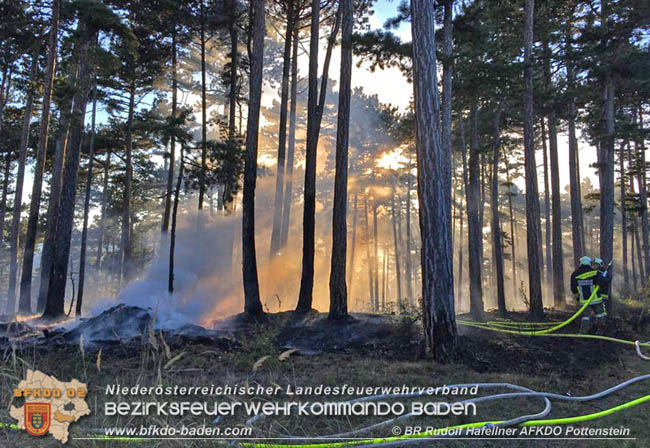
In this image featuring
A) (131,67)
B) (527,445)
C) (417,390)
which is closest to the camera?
(527,445)

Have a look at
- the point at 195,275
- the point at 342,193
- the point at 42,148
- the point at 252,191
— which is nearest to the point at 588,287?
the point at 342,193

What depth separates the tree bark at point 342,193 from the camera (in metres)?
11.4

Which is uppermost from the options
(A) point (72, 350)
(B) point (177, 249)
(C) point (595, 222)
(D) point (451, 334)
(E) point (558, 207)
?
(C) point (595, 222)

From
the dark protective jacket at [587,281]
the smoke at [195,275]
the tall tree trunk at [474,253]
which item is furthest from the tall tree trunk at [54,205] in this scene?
the dark protective jacket at [587,281]

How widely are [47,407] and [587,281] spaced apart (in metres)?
11.2

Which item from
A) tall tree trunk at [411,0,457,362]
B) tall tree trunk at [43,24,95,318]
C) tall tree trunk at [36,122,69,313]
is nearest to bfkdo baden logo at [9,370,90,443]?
tall tree trunk at [411,0,457,362]

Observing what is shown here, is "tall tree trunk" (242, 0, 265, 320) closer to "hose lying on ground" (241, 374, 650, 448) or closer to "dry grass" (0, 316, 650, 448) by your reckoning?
"dry grass" (0, 316, 650, 448)

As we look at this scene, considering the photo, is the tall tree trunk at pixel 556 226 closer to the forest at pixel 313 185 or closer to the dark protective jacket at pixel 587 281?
the forest at pixel 313 185

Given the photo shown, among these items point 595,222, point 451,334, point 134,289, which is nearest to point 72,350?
point 451,334

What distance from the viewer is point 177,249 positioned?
17391 mm

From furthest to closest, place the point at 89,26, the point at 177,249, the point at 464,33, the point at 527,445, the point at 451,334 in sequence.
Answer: the point at 177,249 < the point at 89,26 < the point at 464,33 < the point at 451,334 < the point at 527,445

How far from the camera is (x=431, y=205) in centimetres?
703

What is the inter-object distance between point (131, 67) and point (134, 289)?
446 inches

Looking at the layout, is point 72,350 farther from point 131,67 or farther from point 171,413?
point 131,67
